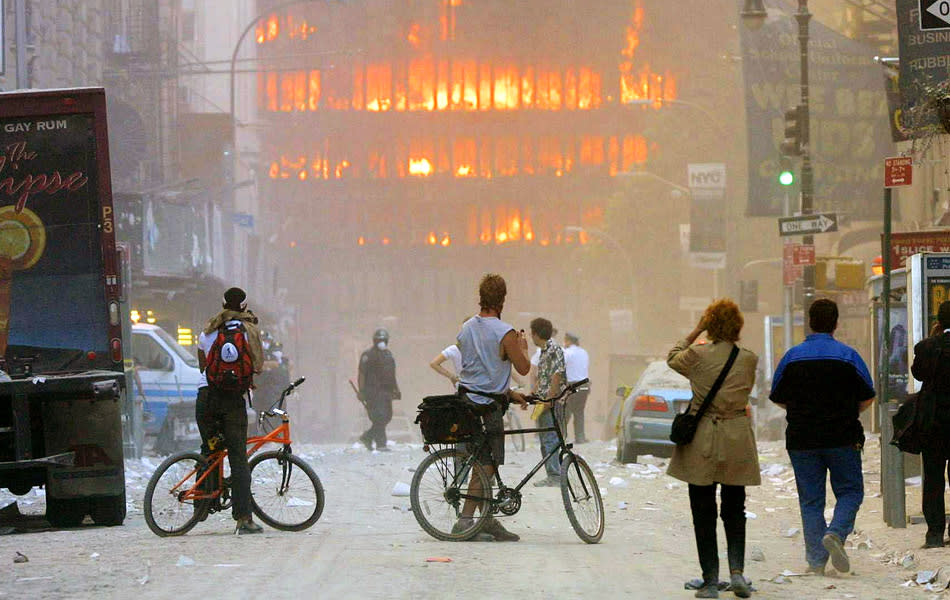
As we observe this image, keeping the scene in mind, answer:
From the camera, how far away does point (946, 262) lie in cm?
1312

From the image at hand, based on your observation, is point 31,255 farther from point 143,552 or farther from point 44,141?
point 143,552

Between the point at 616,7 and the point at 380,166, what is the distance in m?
23.4

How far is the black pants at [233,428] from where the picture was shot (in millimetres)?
11812

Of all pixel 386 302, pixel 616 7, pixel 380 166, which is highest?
pixel 616 7

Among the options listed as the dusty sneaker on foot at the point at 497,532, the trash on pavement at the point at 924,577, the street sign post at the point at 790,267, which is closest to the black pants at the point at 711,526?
the trash on pavement at the point at 924,577

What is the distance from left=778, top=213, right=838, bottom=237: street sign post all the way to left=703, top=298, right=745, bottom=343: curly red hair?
13545 millimetres

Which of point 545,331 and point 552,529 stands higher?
point 545,331

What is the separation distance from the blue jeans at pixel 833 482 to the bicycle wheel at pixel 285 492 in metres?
3.99

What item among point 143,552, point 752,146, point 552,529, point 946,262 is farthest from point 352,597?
point 752,146

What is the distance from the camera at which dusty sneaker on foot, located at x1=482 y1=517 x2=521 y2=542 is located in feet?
37.6

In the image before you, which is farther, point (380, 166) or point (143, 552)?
point (380, 166)

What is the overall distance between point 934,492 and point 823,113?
57.9 feet

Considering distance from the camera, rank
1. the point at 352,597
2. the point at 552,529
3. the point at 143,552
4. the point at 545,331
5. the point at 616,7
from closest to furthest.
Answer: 1. the point at 352,597
2. the point at 143,552
3. the point at 552,529
4. the point at 545,331
5. the point at 616,7

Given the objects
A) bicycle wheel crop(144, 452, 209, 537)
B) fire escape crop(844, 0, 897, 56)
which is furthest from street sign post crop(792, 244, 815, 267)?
bicycle wheel crop(144, 452, 209, 537)
